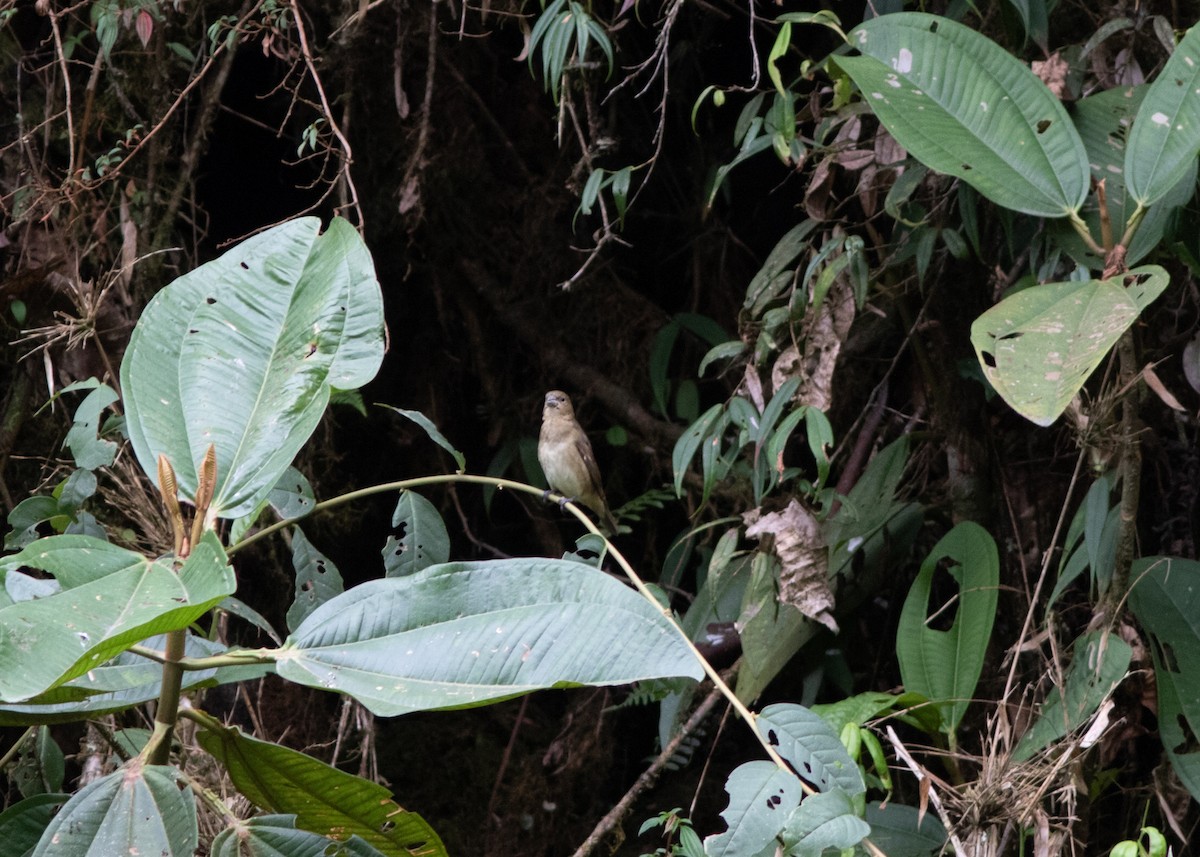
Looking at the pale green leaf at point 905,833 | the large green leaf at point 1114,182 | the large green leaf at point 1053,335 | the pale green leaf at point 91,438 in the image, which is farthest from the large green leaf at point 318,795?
the large green leaf at point 1114,182

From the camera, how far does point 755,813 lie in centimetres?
118

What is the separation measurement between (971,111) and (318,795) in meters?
1.31

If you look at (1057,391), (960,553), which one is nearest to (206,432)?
(1057,391)

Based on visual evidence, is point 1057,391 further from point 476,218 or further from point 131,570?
point 476,218

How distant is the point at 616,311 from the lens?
12.0 ft

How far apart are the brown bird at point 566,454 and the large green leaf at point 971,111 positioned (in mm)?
1804

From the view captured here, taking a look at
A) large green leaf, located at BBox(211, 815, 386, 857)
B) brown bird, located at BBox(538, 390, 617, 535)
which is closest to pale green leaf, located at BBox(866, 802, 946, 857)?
large green leaf, located at BBox(211, 815, 386, 857)

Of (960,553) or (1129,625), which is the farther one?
(960,553)

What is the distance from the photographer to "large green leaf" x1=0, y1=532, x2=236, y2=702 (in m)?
0.91

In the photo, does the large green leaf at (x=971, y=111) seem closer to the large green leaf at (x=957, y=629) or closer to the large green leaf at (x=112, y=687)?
the large green leaf at (x=957, y=629)

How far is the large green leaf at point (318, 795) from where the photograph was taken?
1.25 meters

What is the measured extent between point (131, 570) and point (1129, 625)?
1.82 m

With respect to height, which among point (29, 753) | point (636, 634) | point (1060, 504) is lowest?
point (1060, 504)

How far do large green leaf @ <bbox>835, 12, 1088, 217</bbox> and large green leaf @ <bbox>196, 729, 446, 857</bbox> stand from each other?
1136 millimetres
